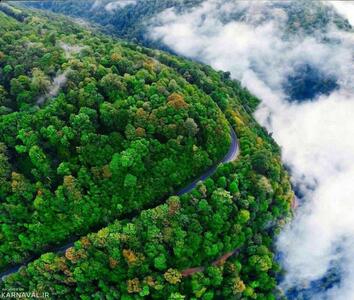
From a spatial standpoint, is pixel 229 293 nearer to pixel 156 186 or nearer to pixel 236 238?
pixel 236 238

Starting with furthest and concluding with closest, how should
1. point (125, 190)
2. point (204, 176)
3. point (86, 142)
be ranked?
point (204, 176), point (125, 190), point (86, 142)

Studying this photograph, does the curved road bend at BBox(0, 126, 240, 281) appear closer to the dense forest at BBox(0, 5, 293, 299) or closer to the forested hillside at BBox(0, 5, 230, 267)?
the dense forest at BBox(0, 5, 293, 299)

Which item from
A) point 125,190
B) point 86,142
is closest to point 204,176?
point 125,190

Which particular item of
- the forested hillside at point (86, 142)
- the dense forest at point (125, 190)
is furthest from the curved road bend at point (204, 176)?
the forested hillside at point (86, 142)

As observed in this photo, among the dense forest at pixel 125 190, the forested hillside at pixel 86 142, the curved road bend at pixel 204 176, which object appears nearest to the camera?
the dense forest at pixel 125 190

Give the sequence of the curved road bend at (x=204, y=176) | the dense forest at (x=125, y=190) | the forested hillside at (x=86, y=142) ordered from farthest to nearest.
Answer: the curved road bend at (x=204, y=176) → the forested hillside at (x=86, y=142) → the dense forest at (x=125, y=190)

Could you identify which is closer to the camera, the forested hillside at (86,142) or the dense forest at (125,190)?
the dense forest at (125,190)

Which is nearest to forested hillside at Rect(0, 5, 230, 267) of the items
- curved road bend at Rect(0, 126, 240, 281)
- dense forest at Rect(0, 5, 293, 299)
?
dense forest at Rect(0, 5, 293, 299)

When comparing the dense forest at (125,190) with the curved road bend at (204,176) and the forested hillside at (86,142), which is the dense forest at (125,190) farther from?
the curved road bend at (204,176)

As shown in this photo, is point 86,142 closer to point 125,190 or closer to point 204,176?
point 125,190
